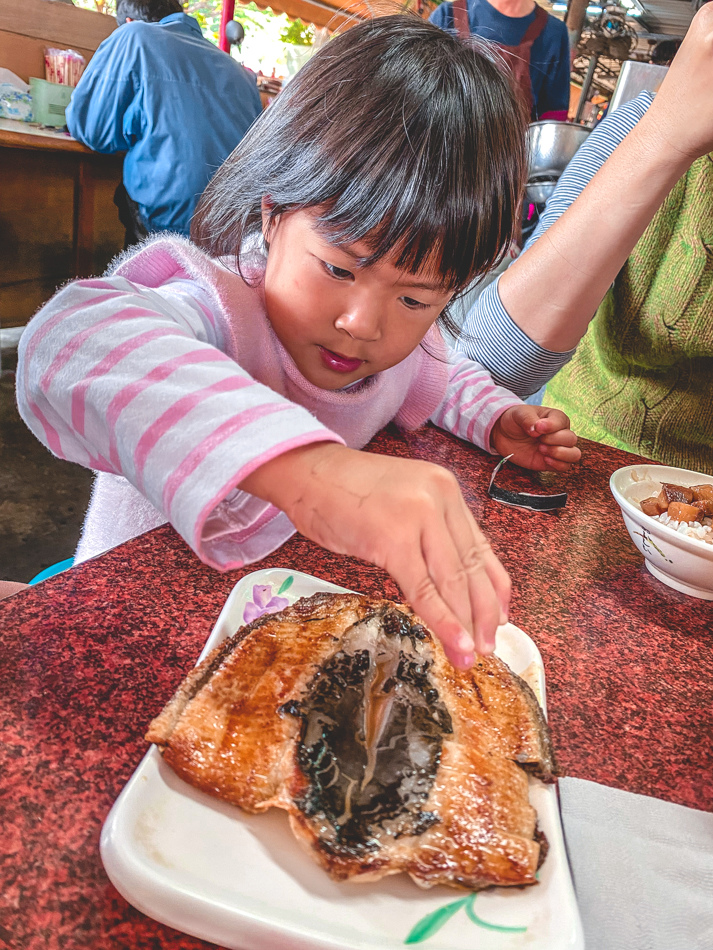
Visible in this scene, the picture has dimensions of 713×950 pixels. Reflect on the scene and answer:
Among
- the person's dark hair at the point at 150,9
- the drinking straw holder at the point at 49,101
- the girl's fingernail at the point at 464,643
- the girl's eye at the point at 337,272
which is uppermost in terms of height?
the person's dark hair at the point at 150,9

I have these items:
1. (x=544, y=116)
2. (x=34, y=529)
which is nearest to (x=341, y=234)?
(x=34, y=529)

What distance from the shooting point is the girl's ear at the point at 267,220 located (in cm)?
116

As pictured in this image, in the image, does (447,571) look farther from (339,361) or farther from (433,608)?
(339,361)

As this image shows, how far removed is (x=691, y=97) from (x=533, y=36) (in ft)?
7.51

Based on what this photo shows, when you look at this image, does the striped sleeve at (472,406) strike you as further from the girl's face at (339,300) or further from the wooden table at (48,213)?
the wooden table at (48,213)

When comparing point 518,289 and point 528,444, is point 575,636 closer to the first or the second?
point 528,444

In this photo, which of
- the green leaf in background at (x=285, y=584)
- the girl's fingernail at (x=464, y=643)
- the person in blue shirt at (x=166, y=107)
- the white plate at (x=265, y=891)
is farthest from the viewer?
the person in blue shirt at (x=166, y=107)

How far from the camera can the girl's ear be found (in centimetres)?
116

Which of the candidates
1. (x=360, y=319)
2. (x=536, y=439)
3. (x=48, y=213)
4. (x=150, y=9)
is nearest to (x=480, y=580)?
(x=360, y=319)

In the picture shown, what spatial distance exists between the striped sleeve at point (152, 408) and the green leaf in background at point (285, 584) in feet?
0.21

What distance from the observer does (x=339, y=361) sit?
4.13 ft

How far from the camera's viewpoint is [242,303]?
46.1 inches

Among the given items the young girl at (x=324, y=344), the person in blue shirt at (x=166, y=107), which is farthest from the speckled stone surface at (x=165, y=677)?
the person in blue shirt at (x=166, y=107)

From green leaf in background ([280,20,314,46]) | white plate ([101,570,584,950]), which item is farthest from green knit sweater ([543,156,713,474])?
green leaf in background ([280,20,314,46])
